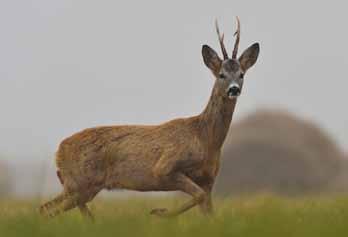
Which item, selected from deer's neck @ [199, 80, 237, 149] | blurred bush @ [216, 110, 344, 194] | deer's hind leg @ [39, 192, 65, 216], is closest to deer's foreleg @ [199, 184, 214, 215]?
deer's neck @ [199, 80, 237, 149]

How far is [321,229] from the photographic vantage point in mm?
5965

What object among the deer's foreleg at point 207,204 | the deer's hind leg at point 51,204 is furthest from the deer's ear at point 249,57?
the deer's hind leg at point 51,204

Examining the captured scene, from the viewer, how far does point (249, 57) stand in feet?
33.8

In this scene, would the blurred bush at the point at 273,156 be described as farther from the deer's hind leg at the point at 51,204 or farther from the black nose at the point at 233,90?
the black nose at the point at 233,90

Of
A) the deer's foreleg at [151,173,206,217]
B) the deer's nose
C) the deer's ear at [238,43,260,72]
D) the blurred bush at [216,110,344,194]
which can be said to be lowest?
the blurred bush at [216,110,344,194]

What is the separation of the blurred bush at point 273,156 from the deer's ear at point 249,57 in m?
17.5

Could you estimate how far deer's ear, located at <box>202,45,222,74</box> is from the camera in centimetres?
1009

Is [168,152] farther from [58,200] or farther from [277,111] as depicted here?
[277,111]

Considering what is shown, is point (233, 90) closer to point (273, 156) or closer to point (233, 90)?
point (233, 90)

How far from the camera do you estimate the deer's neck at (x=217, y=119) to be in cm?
998

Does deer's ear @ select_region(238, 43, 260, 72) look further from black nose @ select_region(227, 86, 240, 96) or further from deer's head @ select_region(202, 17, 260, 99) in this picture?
black nose @ select_region(227, 86, 240, 96)

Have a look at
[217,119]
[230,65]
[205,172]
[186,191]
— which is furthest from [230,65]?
[186,191]

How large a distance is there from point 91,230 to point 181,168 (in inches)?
154

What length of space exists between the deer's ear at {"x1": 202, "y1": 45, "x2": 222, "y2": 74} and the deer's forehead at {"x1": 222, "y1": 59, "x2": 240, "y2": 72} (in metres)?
0.14
